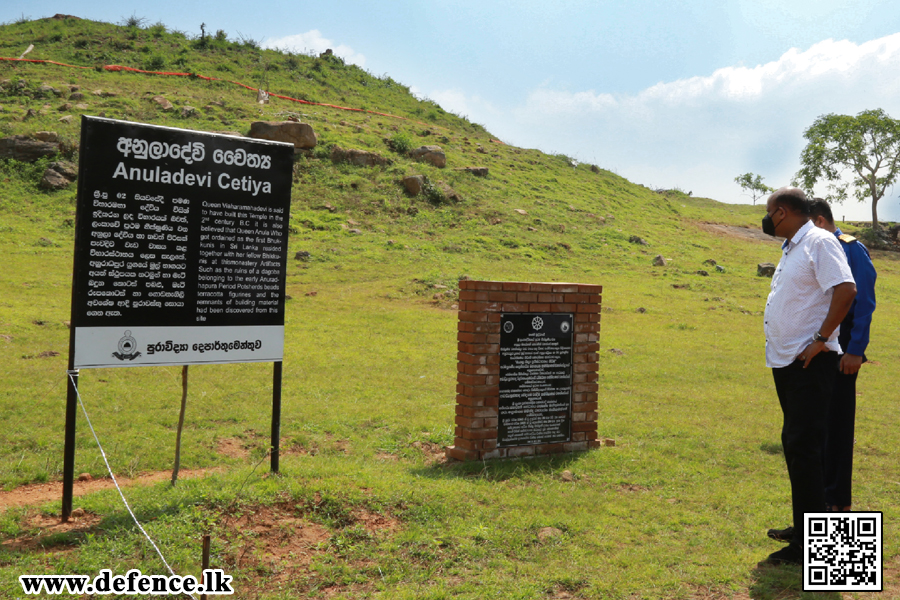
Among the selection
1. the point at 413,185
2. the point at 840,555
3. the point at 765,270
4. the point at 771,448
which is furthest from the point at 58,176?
the point at 765,270

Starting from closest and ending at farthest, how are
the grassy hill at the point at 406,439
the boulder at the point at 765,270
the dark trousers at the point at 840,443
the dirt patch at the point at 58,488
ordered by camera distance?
the grassy hill at the point at 406,439 → the dark trousers at the point at 840,443 → the dirt patch at the point at 58,488 → the boulder at the point at 765,270

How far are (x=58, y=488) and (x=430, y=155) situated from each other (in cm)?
2322

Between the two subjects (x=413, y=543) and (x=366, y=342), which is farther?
(x=366, y=342)

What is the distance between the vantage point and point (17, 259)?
15.4 metres

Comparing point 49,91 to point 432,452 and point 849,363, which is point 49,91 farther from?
point 849,363

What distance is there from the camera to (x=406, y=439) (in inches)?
269

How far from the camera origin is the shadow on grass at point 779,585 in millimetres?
3660

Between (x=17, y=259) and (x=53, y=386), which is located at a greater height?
(x=17, y=259)

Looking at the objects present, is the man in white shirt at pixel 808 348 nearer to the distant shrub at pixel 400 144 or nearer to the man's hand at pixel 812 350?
the man's hand at pixel 812 350

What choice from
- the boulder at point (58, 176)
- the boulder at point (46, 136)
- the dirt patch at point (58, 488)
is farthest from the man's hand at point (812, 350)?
the boulder at point (46, 136)

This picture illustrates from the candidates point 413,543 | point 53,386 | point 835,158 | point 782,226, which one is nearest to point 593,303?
point 782,226

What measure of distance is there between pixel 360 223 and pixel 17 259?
9515mm

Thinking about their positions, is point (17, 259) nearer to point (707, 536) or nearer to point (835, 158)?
point (707, 536)

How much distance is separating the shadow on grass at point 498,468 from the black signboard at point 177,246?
1.62 m
